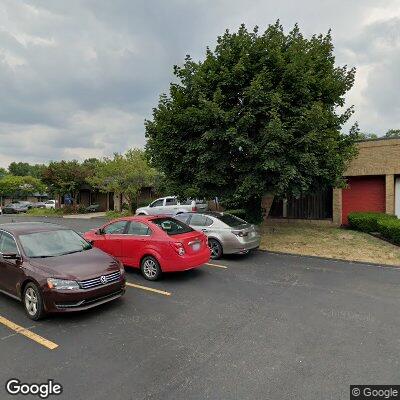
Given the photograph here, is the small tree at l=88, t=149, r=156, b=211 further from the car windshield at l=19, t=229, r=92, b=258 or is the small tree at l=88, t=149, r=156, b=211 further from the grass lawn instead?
the car windshield at l=19, t=229, r=92, b=258

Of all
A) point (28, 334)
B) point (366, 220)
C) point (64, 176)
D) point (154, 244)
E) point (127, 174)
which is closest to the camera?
point (28, 334)

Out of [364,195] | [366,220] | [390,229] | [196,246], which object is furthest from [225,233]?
[364,195]

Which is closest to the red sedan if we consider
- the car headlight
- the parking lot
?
the parking lot

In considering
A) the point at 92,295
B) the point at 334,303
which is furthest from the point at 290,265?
the point at 92,295

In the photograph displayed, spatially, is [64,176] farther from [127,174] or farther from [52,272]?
[52,272]

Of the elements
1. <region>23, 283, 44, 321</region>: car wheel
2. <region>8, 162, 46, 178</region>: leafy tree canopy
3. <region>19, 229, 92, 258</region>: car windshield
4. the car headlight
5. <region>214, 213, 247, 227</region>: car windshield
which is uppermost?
<region>8, 162, 46, 178</region>: leafy tree canopy

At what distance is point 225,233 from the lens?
954 centimetres

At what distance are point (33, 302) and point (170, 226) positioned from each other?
3.53m

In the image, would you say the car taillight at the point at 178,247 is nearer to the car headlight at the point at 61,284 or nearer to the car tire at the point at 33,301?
the car headlight at the point at 61,284

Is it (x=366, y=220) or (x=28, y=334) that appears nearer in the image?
(x=28, y=334)

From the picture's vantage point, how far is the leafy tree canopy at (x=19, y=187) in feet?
176

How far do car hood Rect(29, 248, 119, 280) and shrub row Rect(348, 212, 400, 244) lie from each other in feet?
33.4

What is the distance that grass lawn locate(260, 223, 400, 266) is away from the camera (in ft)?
32.5

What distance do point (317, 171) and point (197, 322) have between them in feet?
23.7
